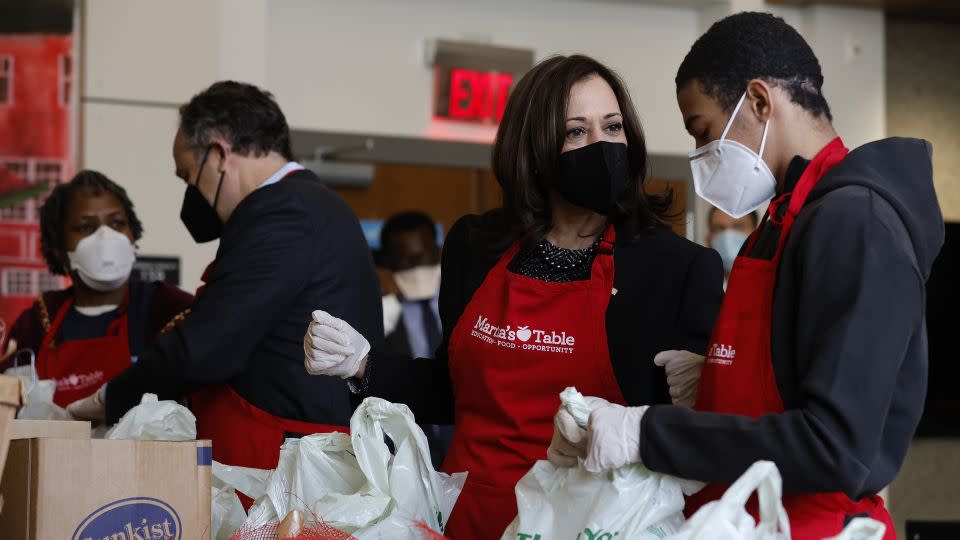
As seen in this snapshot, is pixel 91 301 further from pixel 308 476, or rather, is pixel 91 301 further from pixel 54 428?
pixel 308 476

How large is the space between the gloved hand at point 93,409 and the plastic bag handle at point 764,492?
173cm

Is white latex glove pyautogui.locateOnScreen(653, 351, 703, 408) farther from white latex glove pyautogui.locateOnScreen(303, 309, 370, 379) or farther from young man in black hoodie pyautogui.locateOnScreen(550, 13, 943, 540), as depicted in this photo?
white latex glove pyautogui.locateOnScreen(303, 309, 370, 379)

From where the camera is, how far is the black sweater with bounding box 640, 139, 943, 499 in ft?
3.95

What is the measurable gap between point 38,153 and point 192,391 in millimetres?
2092

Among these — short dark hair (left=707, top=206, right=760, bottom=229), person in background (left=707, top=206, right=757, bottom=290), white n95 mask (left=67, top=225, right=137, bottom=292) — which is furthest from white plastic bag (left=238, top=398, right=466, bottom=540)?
person in background (left=707, top=206, right=757, bottom=290)

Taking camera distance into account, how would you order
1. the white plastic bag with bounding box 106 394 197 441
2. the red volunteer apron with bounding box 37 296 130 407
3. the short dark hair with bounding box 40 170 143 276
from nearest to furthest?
the white plastic bag with bounding box 106 394 197 441, the red volunteer apron with bounding box 37 296 130 407, the short dark hair with bounding box 40 170 143 276

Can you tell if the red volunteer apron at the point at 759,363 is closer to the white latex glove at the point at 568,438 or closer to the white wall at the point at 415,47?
the white latex glove at the point at 568,438

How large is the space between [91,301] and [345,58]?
1988mm

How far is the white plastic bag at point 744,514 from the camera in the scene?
1192 millimetres

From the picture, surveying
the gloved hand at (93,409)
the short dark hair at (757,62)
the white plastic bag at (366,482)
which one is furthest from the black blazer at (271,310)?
the short dark hair at (757,62)

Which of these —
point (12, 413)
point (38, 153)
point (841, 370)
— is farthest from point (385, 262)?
point (841, 370)

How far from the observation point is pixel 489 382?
1.81 meters

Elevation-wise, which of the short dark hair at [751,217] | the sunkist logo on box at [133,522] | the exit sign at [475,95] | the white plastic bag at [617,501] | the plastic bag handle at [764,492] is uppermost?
the exit sign at [475,95]

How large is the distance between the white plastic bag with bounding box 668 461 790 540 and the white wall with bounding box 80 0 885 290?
3.27 m
